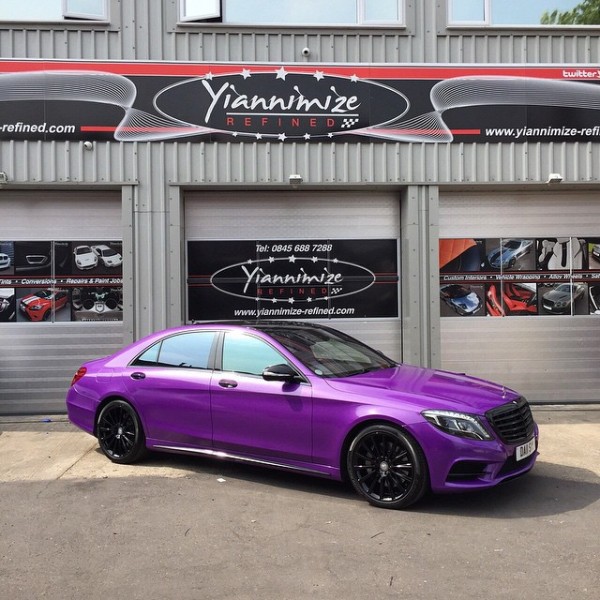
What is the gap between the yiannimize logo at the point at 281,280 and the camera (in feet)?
31.4

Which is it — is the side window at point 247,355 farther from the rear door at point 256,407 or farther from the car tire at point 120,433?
the car tire at point 120,433

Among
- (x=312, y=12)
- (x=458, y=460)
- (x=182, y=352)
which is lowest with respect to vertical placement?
A: (x=458, y=460)

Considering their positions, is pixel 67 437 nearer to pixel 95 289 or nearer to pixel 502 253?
pixel 95 289

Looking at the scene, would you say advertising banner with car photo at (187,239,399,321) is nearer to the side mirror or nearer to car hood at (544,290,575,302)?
car hood at (544,290,575,302)

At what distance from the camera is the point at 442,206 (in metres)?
9.64

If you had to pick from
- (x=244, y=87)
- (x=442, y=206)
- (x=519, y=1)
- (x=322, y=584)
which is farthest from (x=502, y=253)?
(x=322, y=584)

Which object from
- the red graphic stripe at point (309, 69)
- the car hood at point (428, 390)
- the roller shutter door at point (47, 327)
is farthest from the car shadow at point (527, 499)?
the red graphic stripe at point (309, 69)

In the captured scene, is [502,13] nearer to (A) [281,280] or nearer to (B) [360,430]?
(A) [281,280]

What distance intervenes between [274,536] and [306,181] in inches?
236

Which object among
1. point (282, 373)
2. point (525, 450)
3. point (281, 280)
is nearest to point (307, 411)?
point (282, 373)

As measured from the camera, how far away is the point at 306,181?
9.30m

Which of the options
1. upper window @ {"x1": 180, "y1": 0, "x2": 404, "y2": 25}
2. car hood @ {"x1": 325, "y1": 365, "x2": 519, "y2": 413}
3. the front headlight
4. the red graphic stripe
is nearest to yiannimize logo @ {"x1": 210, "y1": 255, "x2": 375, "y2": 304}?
the red graphic stripe

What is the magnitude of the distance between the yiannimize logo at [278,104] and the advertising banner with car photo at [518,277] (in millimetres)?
2429

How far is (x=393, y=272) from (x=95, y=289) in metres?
4.67
